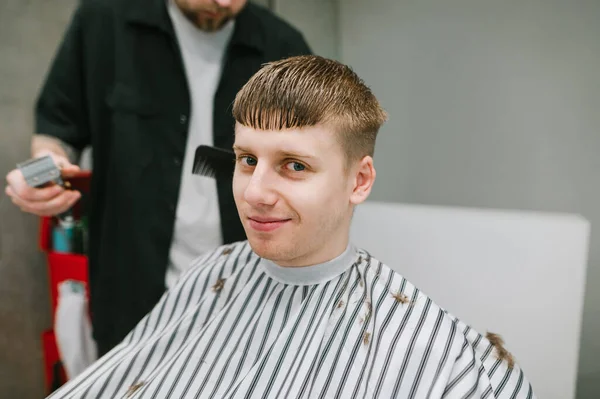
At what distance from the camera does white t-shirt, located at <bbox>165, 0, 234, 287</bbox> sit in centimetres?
135

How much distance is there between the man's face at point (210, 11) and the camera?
47.8 inches

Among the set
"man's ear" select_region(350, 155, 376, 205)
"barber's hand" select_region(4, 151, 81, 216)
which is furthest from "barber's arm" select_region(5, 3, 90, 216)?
"man's ear" select_region(350, 155, 376, 205)

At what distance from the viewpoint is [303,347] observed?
895 mm

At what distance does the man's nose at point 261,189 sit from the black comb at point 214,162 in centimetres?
29

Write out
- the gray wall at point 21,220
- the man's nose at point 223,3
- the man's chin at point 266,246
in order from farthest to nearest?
the gray wall at point 21,220 < the man's nose at point 223,3 < the man's chin at point 266,246

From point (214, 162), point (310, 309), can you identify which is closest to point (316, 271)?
point (310, 309)

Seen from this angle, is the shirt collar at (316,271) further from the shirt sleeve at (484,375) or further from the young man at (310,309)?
the shirt sleeve at (484,375)

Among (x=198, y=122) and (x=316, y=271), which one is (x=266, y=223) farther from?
(x=198, y=122)

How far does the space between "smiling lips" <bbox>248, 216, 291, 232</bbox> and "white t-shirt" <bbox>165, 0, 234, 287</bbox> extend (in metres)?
0.51

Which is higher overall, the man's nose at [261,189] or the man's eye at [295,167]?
the man's eye at [295,167]

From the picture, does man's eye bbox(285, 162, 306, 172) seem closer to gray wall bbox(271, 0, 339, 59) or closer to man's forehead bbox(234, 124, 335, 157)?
man's forehead bbox(234, 124, 335, 157)

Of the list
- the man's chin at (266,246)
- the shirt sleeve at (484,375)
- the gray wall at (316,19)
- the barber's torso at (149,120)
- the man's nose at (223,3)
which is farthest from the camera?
the gray wall at (316,19)

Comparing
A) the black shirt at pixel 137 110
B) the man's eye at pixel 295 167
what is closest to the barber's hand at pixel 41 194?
the black shirt at pixel 137 110

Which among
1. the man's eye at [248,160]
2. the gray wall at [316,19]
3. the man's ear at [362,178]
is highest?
the gray wall at [316,19]
